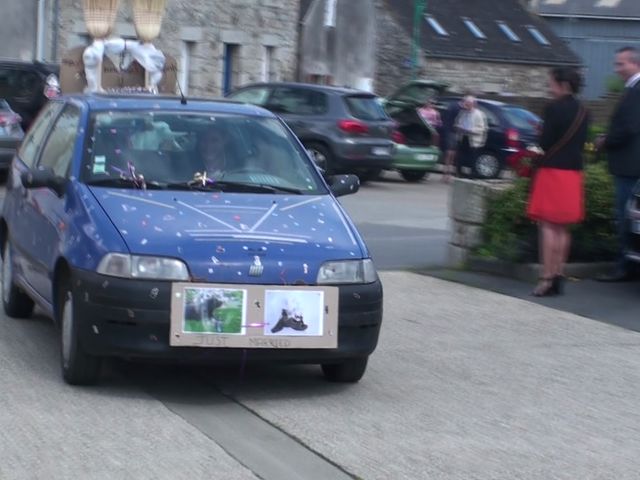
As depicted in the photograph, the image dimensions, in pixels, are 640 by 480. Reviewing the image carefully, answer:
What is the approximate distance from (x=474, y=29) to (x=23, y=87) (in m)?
22.4

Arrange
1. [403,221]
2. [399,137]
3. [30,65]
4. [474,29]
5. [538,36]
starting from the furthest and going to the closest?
1. [538,36]
2. [474,29]
3. [399,137]
4. [30,65]
5. [403,221]

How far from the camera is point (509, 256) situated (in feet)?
40.4

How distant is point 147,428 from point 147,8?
1493 centimetres

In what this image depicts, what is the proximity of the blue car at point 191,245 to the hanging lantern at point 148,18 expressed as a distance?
1146 centimetres

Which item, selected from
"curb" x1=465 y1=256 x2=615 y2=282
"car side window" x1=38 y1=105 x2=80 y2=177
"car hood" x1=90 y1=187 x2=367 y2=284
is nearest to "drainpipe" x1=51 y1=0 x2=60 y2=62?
"curb" x1=465 y1=256 x2=615 y2=282

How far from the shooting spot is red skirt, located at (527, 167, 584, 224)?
1072 centimetres

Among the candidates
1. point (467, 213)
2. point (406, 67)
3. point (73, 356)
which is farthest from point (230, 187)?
point (406, 67)

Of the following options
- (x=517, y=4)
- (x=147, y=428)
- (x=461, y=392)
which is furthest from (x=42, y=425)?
(x=517, y=4)

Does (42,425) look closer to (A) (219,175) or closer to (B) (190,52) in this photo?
(A) (219,175)

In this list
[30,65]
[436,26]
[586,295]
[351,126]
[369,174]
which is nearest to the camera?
[586,295]

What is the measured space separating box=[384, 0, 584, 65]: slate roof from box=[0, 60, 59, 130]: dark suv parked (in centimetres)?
1800

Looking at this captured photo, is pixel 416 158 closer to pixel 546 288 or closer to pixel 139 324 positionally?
pixel 546 288

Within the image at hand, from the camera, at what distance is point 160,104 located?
8.87 meters

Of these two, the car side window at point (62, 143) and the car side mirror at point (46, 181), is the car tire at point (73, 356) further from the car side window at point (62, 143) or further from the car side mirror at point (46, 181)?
the car side window at point (62, 143)
